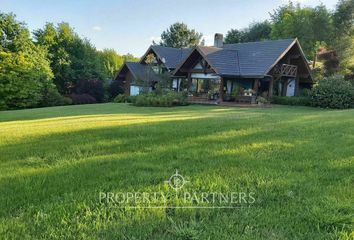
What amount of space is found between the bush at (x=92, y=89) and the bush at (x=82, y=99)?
1402 millimetres

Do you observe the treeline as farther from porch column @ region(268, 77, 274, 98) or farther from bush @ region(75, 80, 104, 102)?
porch column @ region(268, 77, 274, 98)

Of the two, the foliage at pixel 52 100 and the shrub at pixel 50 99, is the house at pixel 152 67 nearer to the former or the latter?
the foliage at pixel 52 100

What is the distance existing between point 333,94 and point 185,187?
74.2 feet

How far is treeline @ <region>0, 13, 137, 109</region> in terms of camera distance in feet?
110

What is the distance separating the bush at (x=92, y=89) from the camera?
39406 mm

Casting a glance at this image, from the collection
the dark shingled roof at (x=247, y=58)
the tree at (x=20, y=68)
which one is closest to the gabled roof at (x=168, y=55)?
the dark shingled roof at (x=247, y=58)

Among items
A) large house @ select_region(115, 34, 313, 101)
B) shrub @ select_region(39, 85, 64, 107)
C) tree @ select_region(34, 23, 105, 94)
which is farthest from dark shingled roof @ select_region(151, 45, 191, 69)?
tree @ select_region(34, 23, 105, 94)

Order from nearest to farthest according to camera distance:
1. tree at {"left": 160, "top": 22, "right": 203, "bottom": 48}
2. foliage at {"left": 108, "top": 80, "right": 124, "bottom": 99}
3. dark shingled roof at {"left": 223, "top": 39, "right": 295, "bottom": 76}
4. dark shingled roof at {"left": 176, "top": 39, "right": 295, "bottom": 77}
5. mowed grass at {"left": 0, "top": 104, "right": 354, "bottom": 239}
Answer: mowed grass at {"left": 0, "top": 104, "right": 354, "bottom": 239}, dark shingled roof at {"left": 223, "top": 39, "right": 295, "bottom": 76}, dark shingled roof at {"left": 176, "top": 39, "right": 295, "bottom": 77}, foliage at {"left": 108, "top": 80, "right": 124, "bottom": 99}, tree at {"left": 160, "top": 22, "right": 203, "bottom": 48}

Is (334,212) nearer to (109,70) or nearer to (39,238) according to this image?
(39,238)

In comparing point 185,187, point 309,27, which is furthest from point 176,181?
point 309,27

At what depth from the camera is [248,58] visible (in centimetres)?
2808

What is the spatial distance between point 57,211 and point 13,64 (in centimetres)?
3471

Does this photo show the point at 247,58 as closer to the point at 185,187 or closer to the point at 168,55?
the point at 168,55

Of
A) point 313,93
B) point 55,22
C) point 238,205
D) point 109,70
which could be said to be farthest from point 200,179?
point 109,70
